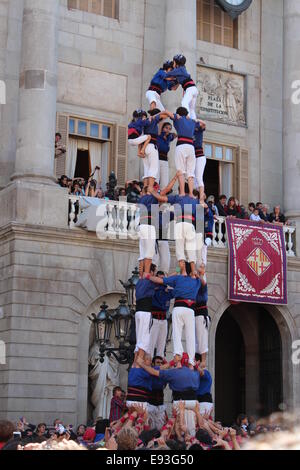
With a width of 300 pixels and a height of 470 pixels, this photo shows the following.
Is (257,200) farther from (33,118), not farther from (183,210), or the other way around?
(183,210)

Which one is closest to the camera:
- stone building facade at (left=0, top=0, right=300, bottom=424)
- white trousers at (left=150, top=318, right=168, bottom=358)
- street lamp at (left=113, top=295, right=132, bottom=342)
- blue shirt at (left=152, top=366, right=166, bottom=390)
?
blue shirt at (left=152, top=366, right=166, bottom=390)

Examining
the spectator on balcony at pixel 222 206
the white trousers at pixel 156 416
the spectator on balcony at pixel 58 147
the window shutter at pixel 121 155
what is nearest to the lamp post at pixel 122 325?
the white trousers at pixel 156 416

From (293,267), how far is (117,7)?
1019cm

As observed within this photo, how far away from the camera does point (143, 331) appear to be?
57.9ft

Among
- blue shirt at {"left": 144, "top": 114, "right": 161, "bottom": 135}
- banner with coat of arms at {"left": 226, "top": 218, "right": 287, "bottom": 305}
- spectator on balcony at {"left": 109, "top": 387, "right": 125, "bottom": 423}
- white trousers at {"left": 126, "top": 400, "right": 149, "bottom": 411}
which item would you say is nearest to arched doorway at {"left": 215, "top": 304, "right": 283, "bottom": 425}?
banner with coat of arms at {"left": 226, "top": 218, "right": 287, "bottom": 305}

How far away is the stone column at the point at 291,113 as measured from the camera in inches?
1296

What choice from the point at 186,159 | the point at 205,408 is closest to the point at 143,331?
the point at 205,408

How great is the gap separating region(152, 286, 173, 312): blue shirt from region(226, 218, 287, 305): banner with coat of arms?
11.6 m

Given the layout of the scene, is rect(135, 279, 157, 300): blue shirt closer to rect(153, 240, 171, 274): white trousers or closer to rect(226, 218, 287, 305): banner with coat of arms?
rect(153, 240, 171, 274): white trousers

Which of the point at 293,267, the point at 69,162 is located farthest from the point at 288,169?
the point at 69,162

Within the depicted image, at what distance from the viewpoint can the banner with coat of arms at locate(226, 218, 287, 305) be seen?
97.7ft

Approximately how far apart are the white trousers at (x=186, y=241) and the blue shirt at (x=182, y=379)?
2035 mm

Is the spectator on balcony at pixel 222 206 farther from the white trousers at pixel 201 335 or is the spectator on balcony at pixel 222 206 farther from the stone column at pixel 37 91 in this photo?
the white trousers at pixel 201 335

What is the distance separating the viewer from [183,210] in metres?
18.0
